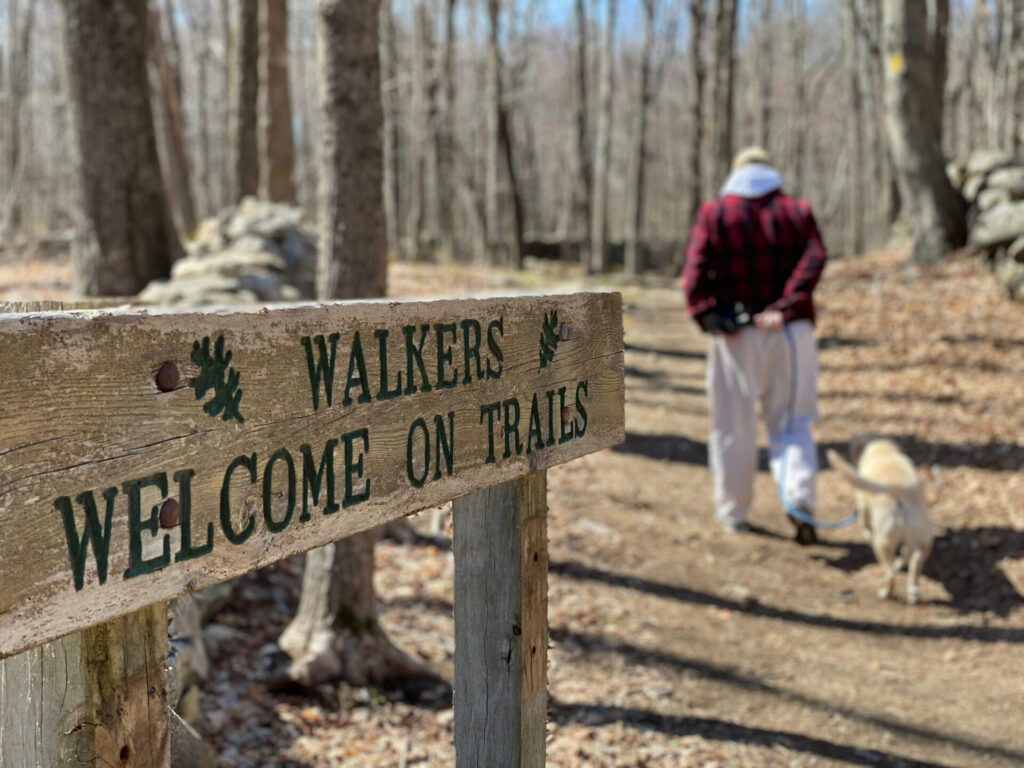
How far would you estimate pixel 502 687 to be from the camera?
85.5 inches

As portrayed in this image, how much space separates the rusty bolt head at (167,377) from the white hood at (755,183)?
16.5 feet

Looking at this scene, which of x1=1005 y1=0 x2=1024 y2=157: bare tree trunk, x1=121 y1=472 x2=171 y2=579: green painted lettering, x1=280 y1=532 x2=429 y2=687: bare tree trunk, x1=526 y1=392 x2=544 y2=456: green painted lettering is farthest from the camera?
x1=1005 y1=0 x2=1024 y2=157: bare tree trunk

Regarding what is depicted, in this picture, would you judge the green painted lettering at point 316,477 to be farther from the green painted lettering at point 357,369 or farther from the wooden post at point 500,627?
the wooden post at point 500,627

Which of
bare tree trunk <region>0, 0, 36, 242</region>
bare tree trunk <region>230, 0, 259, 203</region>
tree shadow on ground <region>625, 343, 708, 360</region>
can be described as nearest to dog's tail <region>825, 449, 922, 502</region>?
tree shadow on ground <region>625, 343, 708, 360</region>

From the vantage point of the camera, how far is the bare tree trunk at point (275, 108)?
13.3 metres

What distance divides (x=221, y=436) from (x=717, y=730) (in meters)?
3.08

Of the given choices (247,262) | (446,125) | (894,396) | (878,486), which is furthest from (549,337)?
(446,125)

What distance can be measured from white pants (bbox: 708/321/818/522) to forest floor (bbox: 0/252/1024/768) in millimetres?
454

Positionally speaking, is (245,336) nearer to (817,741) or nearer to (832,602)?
(817,741)

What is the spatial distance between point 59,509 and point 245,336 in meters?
0.37

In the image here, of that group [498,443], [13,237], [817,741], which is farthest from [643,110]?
[498,443]

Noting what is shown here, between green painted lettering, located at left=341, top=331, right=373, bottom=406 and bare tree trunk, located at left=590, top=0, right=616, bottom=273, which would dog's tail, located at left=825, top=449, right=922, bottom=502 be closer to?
green painted lettering, located at left=341, top=331, right=373, bottom=406

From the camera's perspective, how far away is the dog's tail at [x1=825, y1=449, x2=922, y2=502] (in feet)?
16.9

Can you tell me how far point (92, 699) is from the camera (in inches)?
53.4
